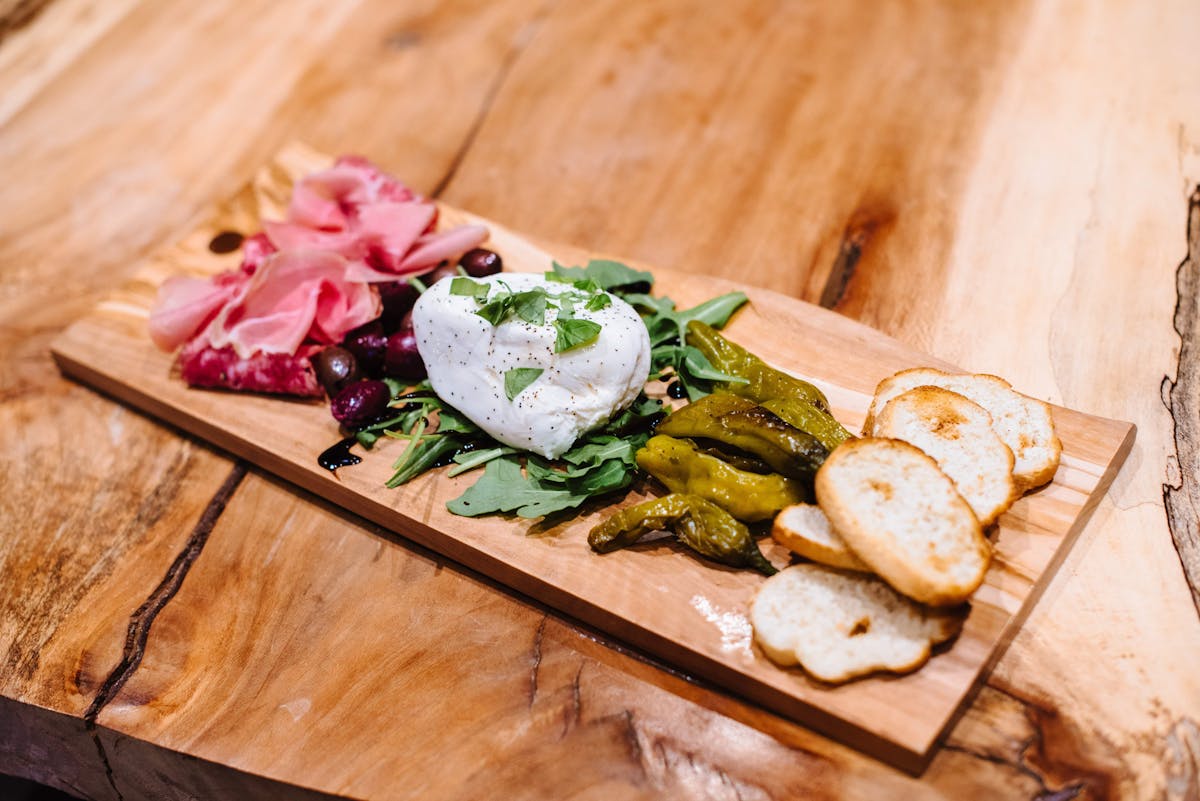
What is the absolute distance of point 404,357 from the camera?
9.71 feet

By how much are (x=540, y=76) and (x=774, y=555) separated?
2774 millimetres

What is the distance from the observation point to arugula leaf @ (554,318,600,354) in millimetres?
2547

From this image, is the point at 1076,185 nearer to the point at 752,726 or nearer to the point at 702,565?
the point at 702,565

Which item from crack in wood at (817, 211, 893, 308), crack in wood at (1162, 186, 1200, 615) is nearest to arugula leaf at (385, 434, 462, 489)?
crack in wood at (817, 211, 893, 308)

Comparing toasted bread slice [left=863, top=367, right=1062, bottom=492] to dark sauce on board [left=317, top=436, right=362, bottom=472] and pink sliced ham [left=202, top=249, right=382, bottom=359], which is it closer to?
dark sauce on board [left=317, top=436, right=362, bottom=472]

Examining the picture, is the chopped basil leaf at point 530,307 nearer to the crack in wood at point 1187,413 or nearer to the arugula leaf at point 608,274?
the arugula leaf at point 608,274

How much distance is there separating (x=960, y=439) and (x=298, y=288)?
6.70 feet

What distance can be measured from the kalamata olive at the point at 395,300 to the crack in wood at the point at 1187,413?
221 cm

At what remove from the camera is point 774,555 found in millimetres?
2412

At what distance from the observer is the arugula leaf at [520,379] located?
261 centimetres

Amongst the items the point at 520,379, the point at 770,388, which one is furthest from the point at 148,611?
the point at 770,388

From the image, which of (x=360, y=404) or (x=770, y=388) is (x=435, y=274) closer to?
(x=360, y=404)

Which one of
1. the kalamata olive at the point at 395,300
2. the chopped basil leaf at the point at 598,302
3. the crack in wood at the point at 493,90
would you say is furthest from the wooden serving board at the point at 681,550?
the crack in wood at the point at 493,90

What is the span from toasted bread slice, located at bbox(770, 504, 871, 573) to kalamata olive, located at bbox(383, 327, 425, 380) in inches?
47.5
